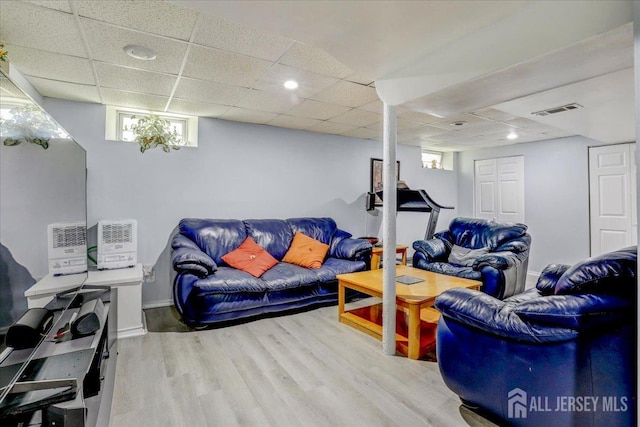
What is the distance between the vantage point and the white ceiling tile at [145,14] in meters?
1.84

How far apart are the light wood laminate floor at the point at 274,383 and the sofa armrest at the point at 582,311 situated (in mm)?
765

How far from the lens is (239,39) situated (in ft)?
7.30

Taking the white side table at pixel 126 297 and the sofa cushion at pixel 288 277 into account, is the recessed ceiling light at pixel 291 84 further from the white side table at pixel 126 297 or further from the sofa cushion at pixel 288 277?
the white side table at pixel 126 297

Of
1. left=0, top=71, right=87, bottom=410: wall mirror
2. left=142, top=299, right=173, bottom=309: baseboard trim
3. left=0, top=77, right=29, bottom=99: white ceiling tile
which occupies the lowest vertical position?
left=142, top=299, right=173, bottom=309: baseboard trim

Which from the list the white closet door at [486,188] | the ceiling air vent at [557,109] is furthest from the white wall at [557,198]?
the ceiling air vent at [557,109]

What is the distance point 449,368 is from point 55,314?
92.5 inches

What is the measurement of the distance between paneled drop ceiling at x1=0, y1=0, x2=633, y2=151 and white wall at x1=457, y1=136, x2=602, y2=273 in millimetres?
1438

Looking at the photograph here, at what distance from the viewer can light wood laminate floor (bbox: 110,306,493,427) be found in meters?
1.87

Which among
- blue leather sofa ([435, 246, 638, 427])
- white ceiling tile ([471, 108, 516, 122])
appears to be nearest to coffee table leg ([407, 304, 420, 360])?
blue leather sofa ([435, 246, 638, 427])

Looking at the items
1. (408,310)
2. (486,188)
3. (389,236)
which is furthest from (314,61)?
(486,188)

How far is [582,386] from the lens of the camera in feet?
4.90

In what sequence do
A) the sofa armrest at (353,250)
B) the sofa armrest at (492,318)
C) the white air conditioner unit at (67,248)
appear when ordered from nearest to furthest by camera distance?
the sofa armrest at (492,318)
the white air conditioner unit at (67,248)
the sofa armrest at (353,250)

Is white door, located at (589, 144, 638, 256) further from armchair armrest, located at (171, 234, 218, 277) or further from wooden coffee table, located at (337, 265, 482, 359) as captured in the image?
armchair armrest, located at (171, 234, 218, 277)

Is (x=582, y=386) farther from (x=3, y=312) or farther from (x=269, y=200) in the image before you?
(x=269, y=200)
